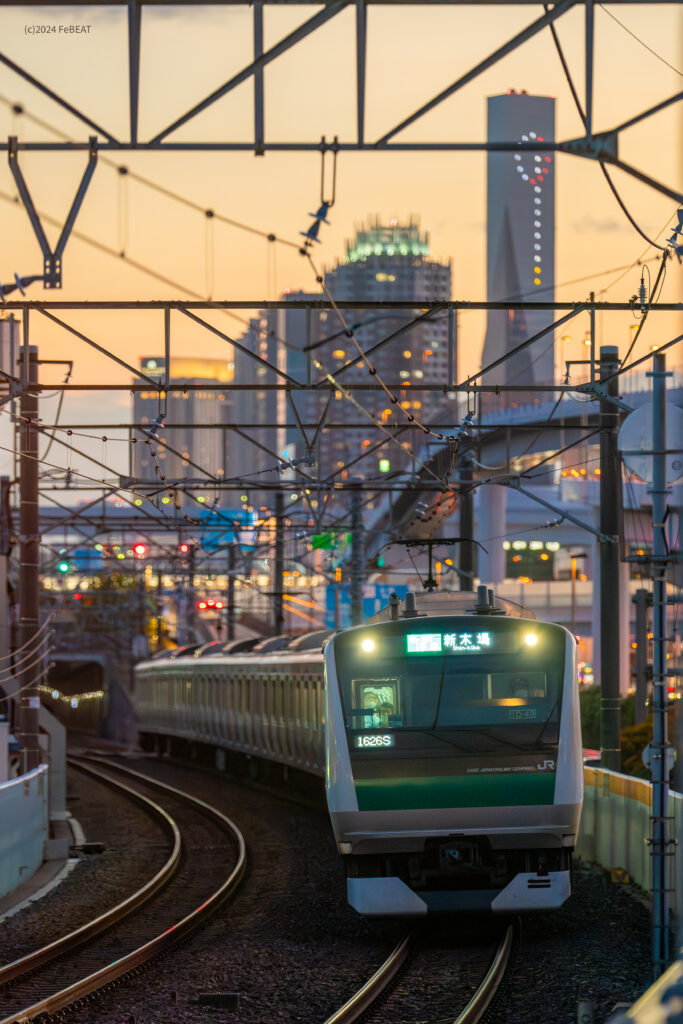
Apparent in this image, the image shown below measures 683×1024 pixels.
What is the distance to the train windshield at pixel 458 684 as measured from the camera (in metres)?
13.5

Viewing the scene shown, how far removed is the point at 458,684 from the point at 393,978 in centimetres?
280

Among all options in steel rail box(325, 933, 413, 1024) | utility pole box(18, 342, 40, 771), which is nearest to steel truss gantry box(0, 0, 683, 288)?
steel rail box(325, 933, 413, 1024)

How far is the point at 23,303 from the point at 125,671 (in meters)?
56.6

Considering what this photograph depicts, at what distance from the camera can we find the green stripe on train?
43.7ft

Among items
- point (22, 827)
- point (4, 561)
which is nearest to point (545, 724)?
point (22, 827)

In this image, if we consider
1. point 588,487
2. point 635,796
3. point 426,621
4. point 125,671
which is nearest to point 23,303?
point 426,621

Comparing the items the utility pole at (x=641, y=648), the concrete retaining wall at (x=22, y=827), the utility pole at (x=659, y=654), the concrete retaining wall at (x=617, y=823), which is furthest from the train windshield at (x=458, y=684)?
the utility pole at (x=641, y=648)

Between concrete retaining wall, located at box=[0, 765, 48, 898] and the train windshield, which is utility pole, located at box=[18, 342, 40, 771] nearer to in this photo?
concrete retaining wall, located at box=[0, 765, 48, 898]

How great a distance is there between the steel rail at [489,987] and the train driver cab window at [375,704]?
6.92ft

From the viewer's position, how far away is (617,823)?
16.9 meters

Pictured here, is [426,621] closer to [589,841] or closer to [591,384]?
[591,384]

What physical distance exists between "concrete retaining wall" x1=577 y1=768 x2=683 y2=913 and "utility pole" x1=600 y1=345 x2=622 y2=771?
61.7 inches

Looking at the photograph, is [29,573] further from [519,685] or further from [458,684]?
[519,685]

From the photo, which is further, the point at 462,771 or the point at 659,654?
the point at 462,771
